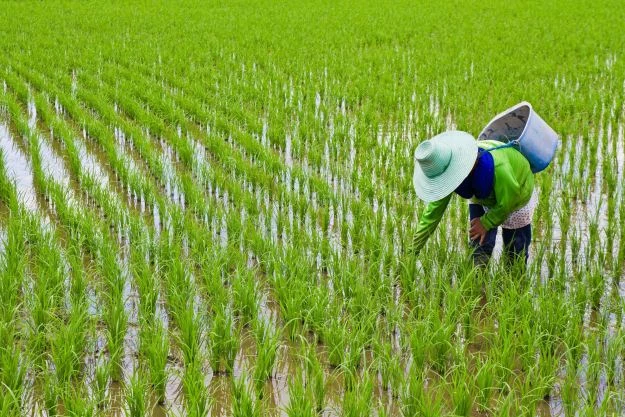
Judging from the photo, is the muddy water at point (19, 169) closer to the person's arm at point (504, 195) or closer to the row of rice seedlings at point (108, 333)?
the row of rice seedlings at point (108, 333)

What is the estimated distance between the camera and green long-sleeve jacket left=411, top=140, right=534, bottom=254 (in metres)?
3.07

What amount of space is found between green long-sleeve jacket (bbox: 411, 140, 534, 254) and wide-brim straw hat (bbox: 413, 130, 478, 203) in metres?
0.09

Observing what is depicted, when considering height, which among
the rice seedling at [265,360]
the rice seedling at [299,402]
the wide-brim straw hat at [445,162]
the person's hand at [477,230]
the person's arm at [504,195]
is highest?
the wide-brim straw hat at [445,162]

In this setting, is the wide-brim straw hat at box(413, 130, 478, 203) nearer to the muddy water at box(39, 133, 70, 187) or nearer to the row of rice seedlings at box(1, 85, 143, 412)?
the row of rice seedlings at box(1, 85, 143, 412)

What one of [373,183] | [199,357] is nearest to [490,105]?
[373,183]

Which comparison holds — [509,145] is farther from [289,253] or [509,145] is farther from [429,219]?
[289,253]

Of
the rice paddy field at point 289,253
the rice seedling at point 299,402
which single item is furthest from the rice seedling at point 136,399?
the rice seedling at point 299,402

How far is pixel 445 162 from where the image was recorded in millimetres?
3004

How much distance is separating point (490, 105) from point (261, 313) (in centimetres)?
429

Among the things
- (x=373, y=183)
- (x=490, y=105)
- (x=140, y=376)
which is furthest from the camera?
(x=490, y=105)

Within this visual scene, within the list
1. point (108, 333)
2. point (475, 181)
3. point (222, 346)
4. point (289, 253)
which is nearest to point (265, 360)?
point (222, 346)

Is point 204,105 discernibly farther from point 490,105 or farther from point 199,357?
point 199,357

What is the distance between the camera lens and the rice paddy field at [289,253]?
2.56 meters

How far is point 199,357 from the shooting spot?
269 cm
